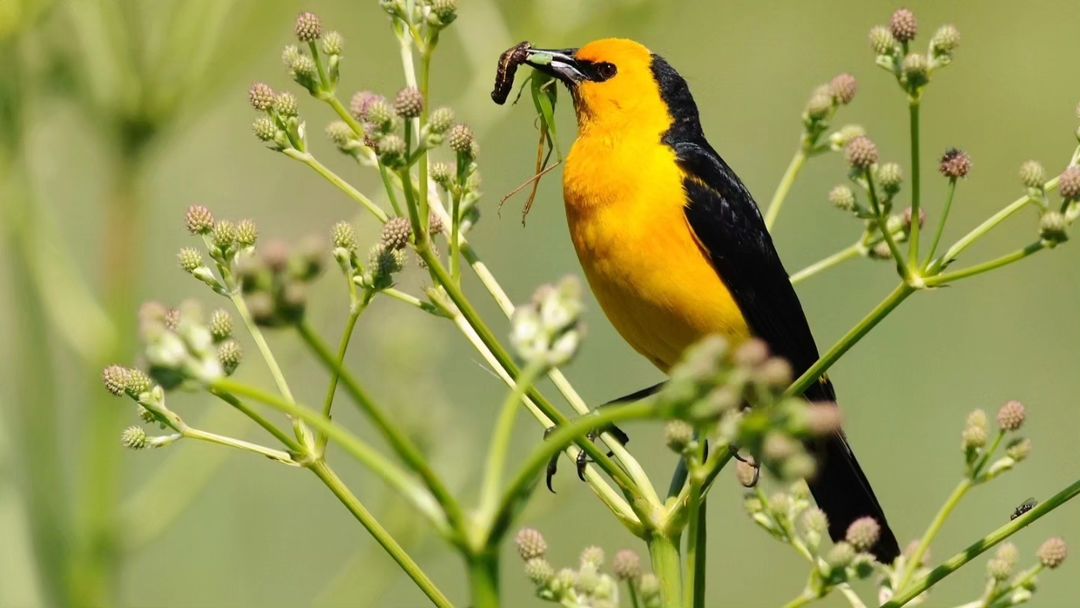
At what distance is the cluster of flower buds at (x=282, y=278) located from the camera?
157 cm

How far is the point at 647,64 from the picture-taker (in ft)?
14.4

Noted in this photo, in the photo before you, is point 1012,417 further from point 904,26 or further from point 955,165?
point 904,26

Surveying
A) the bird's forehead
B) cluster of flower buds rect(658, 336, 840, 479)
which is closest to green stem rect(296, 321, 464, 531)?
cluster of flower buds rect(658, 336, 840, 479)

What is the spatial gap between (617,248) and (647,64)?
768 mm

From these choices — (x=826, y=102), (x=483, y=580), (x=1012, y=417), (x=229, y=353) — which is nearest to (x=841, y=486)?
(x=826, y=102)

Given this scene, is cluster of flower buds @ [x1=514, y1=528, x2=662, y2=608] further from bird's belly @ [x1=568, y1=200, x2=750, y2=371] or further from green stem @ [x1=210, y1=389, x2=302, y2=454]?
bird's belly @ [x1=568, y1=200, x2=750, y2=371]

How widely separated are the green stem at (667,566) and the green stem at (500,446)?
838mm

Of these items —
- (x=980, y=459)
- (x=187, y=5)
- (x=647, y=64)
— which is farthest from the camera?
(x=647, y=64)

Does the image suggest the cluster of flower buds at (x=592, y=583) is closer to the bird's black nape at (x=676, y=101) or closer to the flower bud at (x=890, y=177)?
the flower bud at (x=890, y=177)

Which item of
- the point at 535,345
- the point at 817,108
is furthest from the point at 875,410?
the point at 535,345

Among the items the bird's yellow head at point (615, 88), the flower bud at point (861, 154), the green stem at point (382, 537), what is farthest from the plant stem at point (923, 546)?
the bird's yellow head at point (615, 88)

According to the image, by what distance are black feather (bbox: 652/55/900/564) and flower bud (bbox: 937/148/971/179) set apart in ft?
4.22

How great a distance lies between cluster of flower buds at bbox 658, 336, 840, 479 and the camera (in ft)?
5.10

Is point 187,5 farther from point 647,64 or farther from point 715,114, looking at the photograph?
point 715,114
